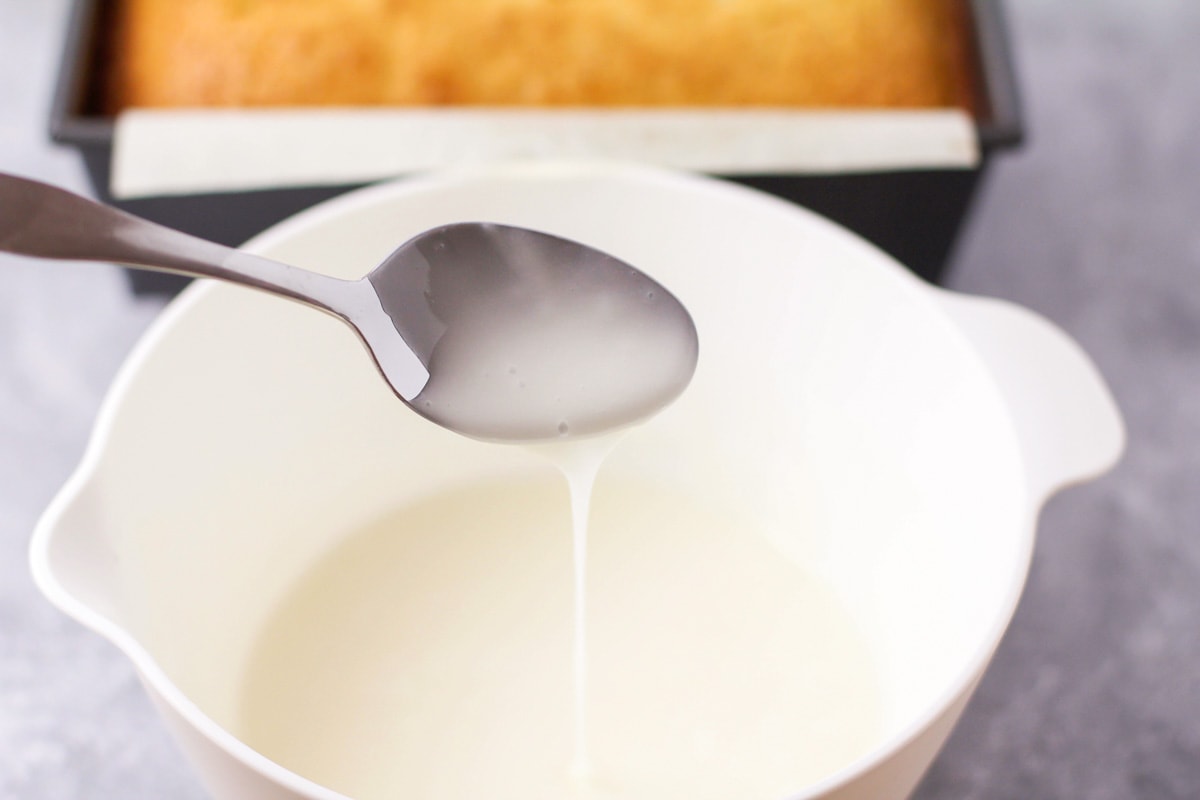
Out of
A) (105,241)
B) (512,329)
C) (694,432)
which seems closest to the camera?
(105,241)

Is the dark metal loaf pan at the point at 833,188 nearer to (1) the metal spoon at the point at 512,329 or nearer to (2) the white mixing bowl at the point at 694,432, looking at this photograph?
(2) the white mixing bowl at the point at 694,432

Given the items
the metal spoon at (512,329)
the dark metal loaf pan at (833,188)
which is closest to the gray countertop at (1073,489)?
the dark metal loaf pan at (833,188)

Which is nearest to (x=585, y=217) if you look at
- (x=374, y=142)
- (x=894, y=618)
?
(x=374, y=142)

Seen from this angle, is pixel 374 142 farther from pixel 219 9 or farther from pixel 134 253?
pixel 134 253

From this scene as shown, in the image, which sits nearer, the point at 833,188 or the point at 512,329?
the point at 512,329

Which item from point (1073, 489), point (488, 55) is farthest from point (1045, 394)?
point (488, 55)

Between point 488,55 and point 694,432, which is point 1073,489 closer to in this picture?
point 694,432
